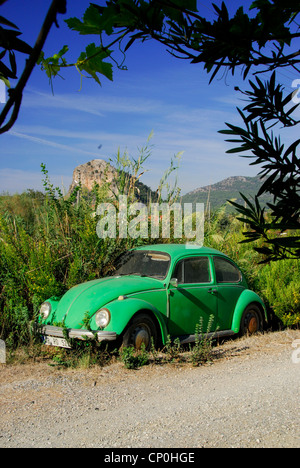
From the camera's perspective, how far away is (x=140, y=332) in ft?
20.4

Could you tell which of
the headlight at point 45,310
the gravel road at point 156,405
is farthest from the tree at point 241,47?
the headlight at point 45,310

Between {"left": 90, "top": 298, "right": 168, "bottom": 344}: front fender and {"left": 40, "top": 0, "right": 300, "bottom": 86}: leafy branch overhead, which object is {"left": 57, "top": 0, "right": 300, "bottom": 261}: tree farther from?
{"left": 90, "top": 298, "right": 168, "bottom": 344}: front fender

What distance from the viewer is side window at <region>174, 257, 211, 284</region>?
7.15 m

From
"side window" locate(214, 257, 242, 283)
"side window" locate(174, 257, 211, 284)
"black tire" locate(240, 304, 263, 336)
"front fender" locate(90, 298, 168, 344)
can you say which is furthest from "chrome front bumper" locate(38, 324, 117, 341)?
"black tire" locate(240, 304, 263, 336)

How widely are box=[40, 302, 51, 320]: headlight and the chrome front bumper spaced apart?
0.76ft

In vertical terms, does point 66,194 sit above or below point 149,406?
above

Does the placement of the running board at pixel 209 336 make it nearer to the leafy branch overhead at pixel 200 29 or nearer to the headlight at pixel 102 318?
the headlight at pixel 102 318

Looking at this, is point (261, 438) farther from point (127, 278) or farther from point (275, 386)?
point (127, 278)

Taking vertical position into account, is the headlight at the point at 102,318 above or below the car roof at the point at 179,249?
below

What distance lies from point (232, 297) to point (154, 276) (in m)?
1.64

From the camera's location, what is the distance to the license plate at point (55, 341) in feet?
20.3

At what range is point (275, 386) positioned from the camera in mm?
5227

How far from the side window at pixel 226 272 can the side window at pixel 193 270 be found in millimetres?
275

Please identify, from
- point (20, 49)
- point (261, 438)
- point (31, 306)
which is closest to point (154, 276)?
point (31, 306)
